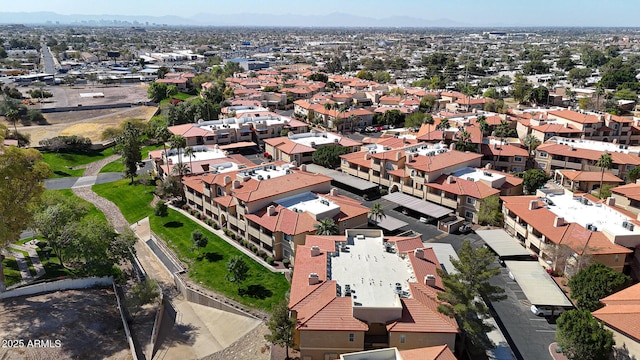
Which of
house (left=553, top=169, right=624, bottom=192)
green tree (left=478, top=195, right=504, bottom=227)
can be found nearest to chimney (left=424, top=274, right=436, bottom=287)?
green tree (left=478, top=195, right=504, bottom=227)

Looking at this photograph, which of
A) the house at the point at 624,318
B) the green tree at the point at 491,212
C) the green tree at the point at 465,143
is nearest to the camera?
the house at the point at 624,318

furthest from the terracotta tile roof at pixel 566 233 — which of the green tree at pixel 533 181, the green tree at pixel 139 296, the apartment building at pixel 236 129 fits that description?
the apartment building at pixel 236 129

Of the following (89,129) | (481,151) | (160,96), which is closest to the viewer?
(481,151)

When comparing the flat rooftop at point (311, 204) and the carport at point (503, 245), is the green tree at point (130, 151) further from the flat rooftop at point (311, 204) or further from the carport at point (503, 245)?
the carport at point (503, 245)

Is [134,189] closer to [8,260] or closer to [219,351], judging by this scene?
[8,260]

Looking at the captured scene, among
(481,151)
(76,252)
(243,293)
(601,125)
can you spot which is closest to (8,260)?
(76,252)

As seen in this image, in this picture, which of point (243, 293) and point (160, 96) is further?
point (160, 96)
